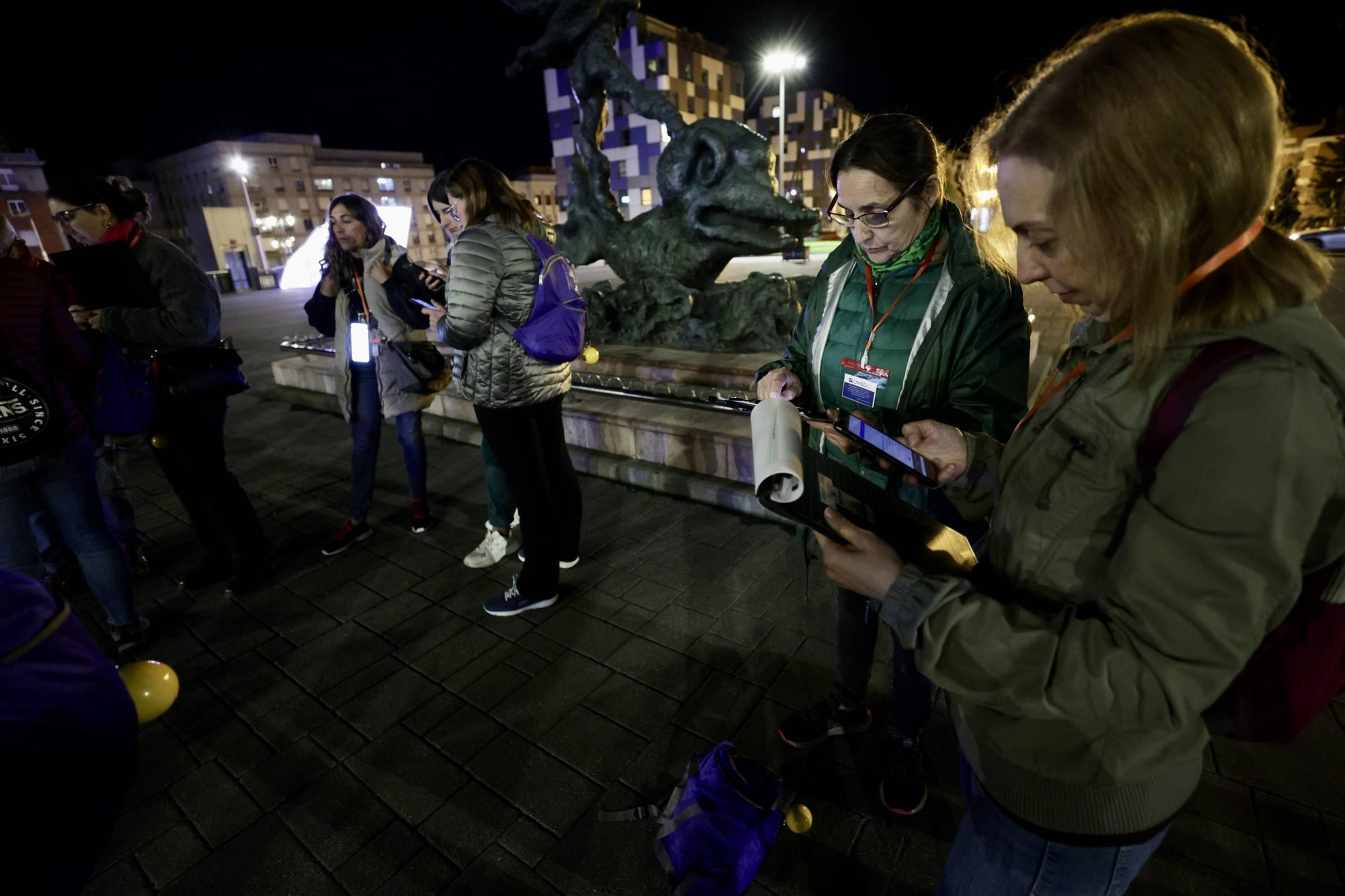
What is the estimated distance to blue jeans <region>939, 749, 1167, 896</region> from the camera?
1.02m

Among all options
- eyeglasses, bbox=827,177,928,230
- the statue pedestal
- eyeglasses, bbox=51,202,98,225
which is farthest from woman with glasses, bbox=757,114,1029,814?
eyeglasses, bbox=51,202,98,225

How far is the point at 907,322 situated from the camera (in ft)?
6.08

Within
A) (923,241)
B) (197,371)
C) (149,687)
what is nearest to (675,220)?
(197,371)

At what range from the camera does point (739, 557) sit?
152 inches

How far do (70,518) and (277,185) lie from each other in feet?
229

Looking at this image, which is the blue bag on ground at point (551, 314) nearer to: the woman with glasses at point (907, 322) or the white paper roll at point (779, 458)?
the woman with glasses at point (907, 322)

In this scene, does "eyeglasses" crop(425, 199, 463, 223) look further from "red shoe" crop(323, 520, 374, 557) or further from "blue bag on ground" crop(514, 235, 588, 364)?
"red shoe" crop(323, 520, 374, 557)

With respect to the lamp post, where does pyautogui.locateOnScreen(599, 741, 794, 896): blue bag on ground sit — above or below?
below

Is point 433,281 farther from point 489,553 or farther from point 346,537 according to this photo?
point 346,537

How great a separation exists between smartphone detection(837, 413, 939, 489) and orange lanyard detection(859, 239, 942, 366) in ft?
1.44

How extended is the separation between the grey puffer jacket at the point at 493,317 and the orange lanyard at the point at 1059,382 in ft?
7.28

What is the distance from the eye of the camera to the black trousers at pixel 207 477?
3.42m

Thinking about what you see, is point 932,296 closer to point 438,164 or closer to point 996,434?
point 996,434

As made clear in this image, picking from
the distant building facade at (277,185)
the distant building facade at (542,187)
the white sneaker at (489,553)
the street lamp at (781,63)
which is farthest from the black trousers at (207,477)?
the distant building facade at (542,187)
